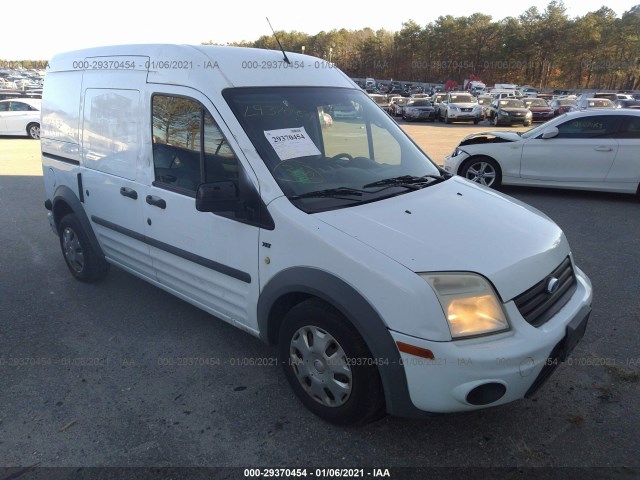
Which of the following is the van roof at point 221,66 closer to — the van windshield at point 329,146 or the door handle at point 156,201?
the van windshield at point 329,146

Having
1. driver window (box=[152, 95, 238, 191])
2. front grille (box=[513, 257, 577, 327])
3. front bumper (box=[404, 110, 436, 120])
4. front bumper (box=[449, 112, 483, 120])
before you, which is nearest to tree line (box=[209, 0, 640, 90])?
front bumper (box=[404, 110, 436, 120])

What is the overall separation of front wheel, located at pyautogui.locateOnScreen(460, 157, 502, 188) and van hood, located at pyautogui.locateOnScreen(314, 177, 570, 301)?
6.00 meters

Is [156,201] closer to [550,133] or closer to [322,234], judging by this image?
[322,234]

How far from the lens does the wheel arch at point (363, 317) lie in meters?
2.32

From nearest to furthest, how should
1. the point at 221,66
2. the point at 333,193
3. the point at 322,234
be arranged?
the point at 322,234
the point at 333,193
the point at 221,66

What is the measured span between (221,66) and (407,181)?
143cm

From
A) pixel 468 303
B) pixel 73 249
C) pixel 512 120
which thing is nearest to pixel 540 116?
pixel 512 120

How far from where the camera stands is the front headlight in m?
2.27

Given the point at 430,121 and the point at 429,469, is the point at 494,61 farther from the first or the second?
the point at 429,469

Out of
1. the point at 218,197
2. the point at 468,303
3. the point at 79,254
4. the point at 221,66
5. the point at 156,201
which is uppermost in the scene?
the point at 221,66

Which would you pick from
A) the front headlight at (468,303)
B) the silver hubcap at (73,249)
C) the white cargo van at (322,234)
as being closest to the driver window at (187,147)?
the white cargo van at (322,234)

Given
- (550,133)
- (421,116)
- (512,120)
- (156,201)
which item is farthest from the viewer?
(421,116)

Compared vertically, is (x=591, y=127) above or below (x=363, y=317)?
above

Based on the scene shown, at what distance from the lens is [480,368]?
7.32 feet
